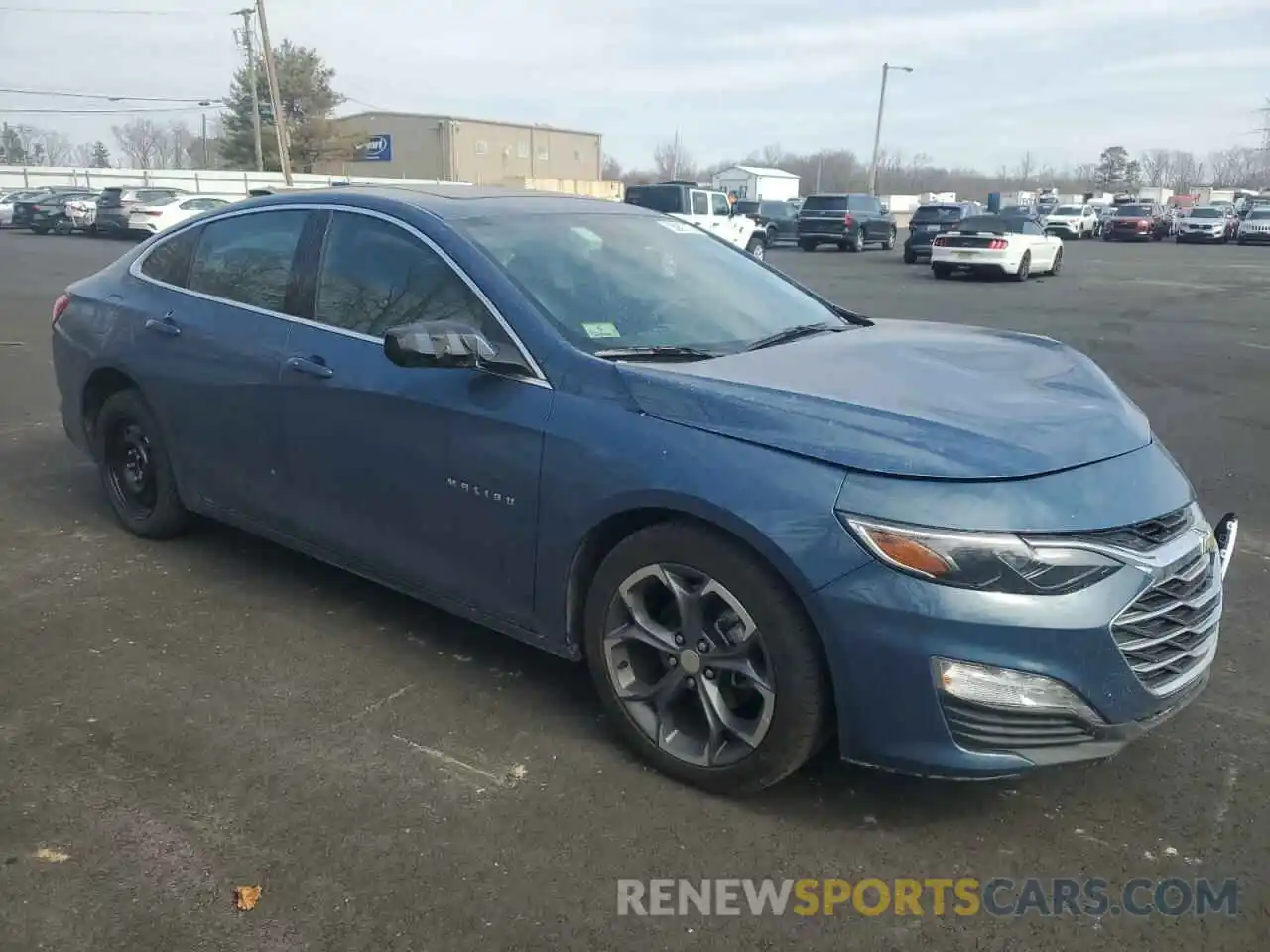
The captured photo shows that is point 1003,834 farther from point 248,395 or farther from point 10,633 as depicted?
point 10,633

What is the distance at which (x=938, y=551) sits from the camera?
2.51 metres

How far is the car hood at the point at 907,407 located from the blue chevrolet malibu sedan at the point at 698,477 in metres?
0.01

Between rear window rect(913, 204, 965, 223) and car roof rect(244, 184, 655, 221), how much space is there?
27451mm

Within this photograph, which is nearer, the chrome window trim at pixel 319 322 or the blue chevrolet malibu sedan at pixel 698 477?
the blue chevrolet malibu sedan at pixel 698 477

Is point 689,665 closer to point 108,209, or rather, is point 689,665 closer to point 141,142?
point 108,209

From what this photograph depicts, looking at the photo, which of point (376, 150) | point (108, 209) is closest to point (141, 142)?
point (376, 150)

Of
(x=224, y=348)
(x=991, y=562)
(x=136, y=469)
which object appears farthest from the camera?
(x=136, y=469)

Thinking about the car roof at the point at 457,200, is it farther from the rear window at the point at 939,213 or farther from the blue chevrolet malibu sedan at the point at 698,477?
the rear window at the point at 939,213

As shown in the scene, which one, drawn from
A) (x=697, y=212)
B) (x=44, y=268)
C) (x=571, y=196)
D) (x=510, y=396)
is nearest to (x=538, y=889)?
(x=510, y=396)

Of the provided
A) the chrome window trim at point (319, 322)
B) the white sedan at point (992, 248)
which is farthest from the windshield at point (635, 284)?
the white sedan at point (992, 248)

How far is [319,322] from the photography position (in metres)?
3.87

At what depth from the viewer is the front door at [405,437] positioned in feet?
10.7

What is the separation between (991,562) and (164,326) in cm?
360

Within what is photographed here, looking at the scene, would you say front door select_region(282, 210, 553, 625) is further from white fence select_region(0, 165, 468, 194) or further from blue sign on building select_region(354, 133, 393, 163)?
blue sign on building select_region(354, 133, 393, 163)
